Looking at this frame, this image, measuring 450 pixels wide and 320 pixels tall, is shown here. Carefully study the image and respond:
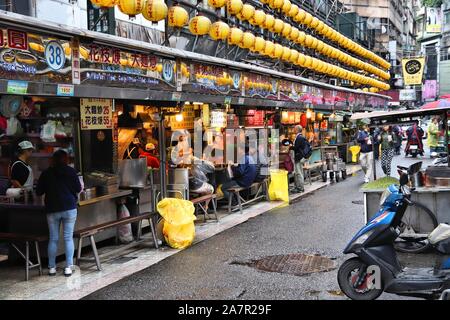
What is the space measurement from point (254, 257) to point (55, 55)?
4.48 meters

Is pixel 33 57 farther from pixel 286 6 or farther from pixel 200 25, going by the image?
pixel 286 6

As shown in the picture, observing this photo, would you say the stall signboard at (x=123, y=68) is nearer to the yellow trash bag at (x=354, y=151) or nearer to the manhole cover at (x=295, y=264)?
the manhole cover at (x=295, y=264)

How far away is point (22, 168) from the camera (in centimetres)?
862

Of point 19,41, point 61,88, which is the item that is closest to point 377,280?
point 61,88

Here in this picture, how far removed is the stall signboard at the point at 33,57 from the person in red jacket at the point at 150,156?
4.28m

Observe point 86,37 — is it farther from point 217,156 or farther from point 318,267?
point 217,156

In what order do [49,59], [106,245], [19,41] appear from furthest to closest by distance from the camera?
1. [106,245]
2. [49,59]
3. [19,41]

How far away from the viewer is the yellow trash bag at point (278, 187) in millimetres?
14781

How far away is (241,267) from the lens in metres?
8.00

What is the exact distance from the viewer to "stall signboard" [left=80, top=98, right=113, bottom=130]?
9133mm

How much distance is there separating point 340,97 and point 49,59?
18748mm

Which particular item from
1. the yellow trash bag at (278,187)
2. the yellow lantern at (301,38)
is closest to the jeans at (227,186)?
the yellow trash bag at (278,187)

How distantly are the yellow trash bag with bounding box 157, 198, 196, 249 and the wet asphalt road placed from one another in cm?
26

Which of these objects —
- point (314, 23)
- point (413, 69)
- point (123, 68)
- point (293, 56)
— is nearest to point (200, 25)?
point (123, 68)
